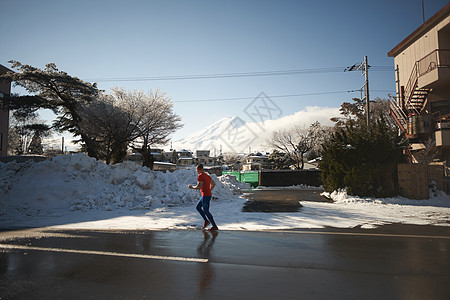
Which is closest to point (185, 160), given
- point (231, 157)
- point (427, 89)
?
point (231, 157)

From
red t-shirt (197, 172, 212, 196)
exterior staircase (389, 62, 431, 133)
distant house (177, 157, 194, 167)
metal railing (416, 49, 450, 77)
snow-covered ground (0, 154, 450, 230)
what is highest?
metal railing (416, 49, 450, 77)

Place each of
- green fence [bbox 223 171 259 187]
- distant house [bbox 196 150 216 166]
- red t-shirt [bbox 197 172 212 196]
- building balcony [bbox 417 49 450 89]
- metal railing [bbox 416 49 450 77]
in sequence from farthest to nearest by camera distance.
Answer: distant house [bbox 196 150 216 166] → green fence [bbox 223 171 259 187] → metal railing [bbox 416 49 450 77] → building balcony [bbox 417 49 450 89] → red t-shirt [bbox 197 172 212 196]

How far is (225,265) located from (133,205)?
26.8ft

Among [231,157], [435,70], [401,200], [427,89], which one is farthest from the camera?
[231,157]

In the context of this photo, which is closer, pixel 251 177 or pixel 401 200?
pixel 401 200

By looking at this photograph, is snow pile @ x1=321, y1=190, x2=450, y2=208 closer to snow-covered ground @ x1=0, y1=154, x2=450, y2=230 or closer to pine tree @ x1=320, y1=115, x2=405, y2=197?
snow-covered ground @ x1=0, y1=154, x2=450, y2=230

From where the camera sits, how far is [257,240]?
602 cm

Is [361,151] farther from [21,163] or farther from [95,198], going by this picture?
[21,163]

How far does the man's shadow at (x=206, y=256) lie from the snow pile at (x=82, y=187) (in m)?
5.51

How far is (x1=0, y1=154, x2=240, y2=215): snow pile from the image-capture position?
35.7 ft

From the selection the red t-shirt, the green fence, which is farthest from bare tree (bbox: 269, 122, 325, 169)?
the red t-shirt

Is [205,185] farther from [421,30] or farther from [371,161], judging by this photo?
[421,30]

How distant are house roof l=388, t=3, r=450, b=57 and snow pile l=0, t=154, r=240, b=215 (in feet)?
62.5

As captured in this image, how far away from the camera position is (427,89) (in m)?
19.1
